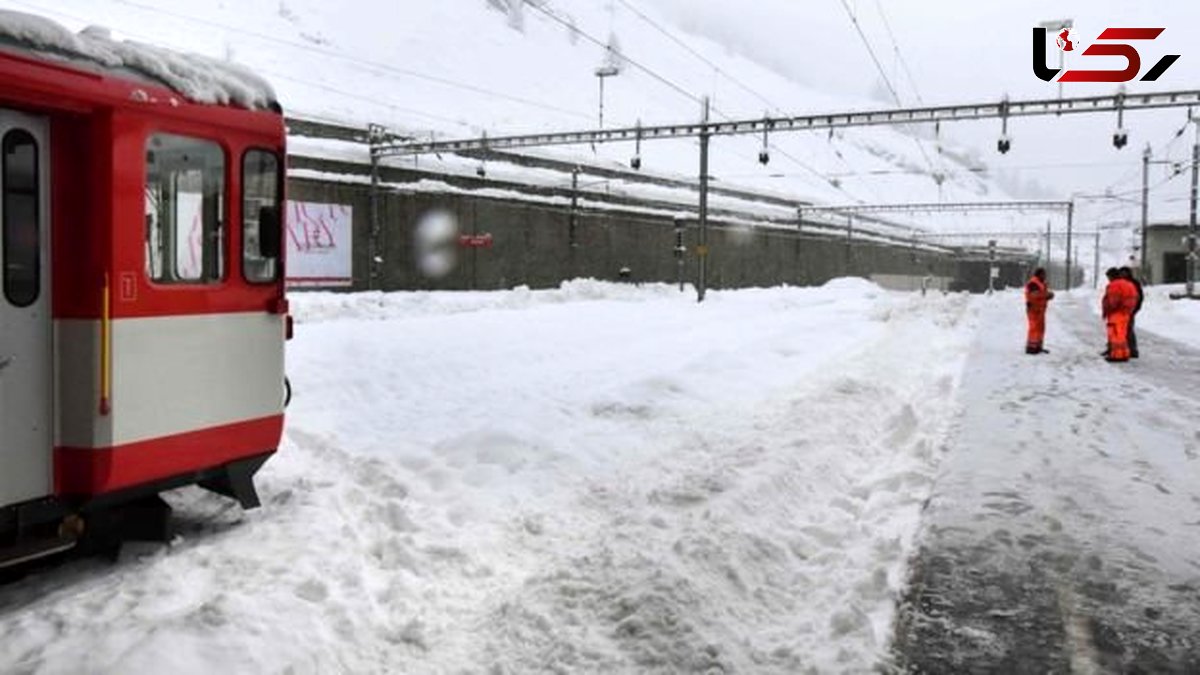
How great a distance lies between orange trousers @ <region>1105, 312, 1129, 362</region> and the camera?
18.0 meters

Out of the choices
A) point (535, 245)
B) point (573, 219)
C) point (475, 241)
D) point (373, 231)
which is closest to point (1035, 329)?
point (373, 231)

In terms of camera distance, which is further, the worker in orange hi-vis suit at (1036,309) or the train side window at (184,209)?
the worker in orange hi-vis suit at (1036,309)

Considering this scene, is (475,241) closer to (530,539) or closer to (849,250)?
(530,539)

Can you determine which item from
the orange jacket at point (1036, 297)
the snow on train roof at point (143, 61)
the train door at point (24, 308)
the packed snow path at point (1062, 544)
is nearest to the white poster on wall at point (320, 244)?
the orange jacket at point (1036, 297)

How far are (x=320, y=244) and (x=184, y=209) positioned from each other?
25406 mm

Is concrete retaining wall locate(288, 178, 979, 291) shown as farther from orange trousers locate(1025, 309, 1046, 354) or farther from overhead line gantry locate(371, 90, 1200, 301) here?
orange trousers locate(1025, 309, 1046, 354)

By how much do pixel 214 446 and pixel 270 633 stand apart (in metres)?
1.95

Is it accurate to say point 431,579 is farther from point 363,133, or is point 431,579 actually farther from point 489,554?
point 363,133

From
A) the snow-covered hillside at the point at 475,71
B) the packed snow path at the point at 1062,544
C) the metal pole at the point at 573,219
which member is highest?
the snow-covered hillside at the point at 475,71

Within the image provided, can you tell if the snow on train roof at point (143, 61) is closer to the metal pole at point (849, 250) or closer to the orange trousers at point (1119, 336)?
the orange trousers at point (1119, 336)

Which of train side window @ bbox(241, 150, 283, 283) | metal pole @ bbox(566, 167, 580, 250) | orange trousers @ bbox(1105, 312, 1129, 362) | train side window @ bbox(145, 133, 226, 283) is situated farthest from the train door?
metal pole @ bbox(566, 167, 580, 250)

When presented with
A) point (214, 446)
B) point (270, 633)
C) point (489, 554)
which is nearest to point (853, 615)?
point (489, 554)

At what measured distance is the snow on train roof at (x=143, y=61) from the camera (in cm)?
476

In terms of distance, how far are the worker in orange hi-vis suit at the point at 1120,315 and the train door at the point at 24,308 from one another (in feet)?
58.1
